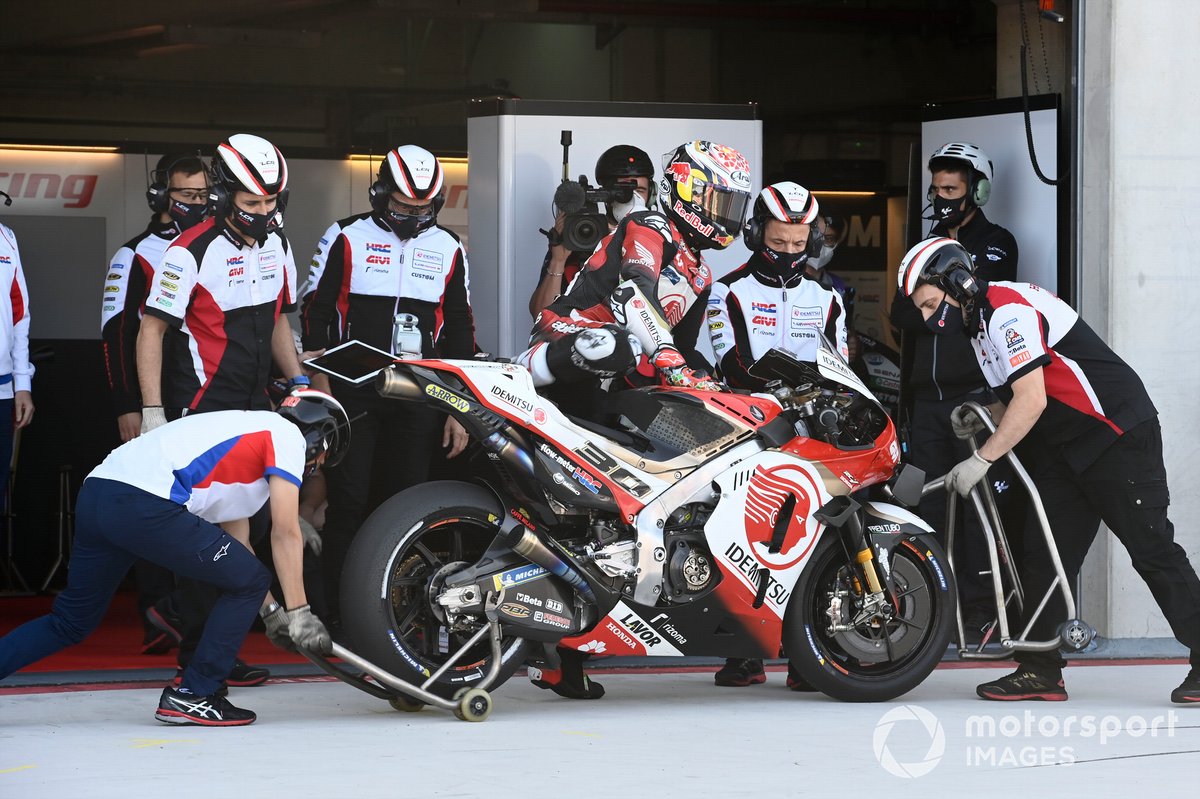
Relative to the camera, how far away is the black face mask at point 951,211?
277 inches

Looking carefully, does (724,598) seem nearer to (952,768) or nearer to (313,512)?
(952,768)

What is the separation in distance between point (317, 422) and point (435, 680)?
33.5 inches

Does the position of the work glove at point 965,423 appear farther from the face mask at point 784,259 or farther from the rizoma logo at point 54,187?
the rizoma logo at point 54,187

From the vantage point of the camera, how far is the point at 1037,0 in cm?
752

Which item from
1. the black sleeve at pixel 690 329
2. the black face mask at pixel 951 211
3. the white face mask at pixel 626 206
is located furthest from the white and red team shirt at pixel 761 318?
the black face mask at pixel 951 211

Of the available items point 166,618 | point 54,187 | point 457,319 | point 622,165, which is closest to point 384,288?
point 457,319

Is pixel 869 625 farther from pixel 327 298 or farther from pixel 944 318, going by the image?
pixel 327 298

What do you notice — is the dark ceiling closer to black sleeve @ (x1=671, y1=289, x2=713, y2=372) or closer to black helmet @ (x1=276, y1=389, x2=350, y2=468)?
black sleeve @ (x1=671, y1=289, x2=713, y2=372)

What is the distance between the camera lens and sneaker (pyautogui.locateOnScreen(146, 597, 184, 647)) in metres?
6.39

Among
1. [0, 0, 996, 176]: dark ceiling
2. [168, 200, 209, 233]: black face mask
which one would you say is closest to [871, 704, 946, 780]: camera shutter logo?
[168, 200, 209, 233]: black face mask

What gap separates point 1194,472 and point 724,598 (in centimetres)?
254

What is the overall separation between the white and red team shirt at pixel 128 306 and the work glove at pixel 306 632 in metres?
1.58

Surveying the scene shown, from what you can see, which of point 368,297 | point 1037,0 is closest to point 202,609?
point 368,297

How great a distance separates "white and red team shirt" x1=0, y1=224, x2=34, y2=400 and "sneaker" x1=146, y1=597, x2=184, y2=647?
39.2 inches
